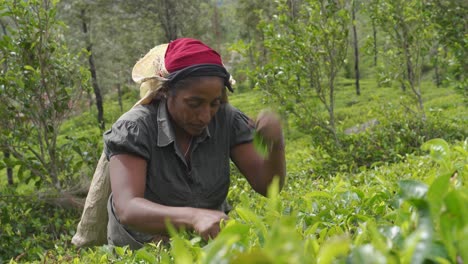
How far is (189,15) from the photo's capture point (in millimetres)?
23234

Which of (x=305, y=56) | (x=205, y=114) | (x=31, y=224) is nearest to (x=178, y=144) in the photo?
(x=205, y=114)

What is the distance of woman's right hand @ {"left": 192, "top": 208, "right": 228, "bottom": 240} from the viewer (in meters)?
1.50

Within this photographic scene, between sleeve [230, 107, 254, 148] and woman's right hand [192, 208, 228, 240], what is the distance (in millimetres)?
1052

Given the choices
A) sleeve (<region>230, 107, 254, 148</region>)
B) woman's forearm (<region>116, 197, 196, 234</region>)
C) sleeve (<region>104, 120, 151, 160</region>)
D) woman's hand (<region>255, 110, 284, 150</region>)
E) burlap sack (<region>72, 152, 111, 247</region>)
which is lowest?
burlap sack (<region>72, 152, 111, 247</region>)

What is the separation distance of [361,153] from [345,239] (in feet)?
20.3

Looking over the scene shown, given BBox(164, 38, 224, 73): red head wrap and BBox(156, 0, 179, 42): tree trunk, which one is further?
BBox(156, 0, 179, 42): tree trunk

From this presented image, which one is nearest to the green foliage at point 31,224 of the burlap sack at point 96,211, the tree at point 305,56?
the burlap sack at point 96,211

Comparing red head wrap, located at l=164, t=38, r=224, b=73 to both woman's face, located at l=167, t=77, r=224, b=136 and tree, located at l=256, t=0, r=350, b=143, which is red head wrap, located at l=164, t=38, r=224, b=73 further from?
tree, located at l=256, t=0, r=350, b=143

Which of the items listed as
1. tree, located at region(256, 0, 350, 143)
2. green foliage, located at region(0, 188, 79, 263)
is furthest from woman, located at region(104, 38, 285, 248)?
tree, located at region(256, 0, 350, 143)

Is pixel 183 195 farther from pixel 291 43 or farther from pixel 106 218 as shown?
pixel 291 43

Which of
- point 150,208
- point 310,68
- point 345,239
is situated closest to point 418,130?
point 310,68

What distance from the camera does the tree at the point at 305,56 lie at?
6758 mm

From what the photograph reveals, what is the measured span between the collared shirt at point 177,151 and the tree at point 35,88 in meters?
3.15

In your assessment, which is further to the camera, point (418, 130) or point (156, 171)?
point (418, 130)
